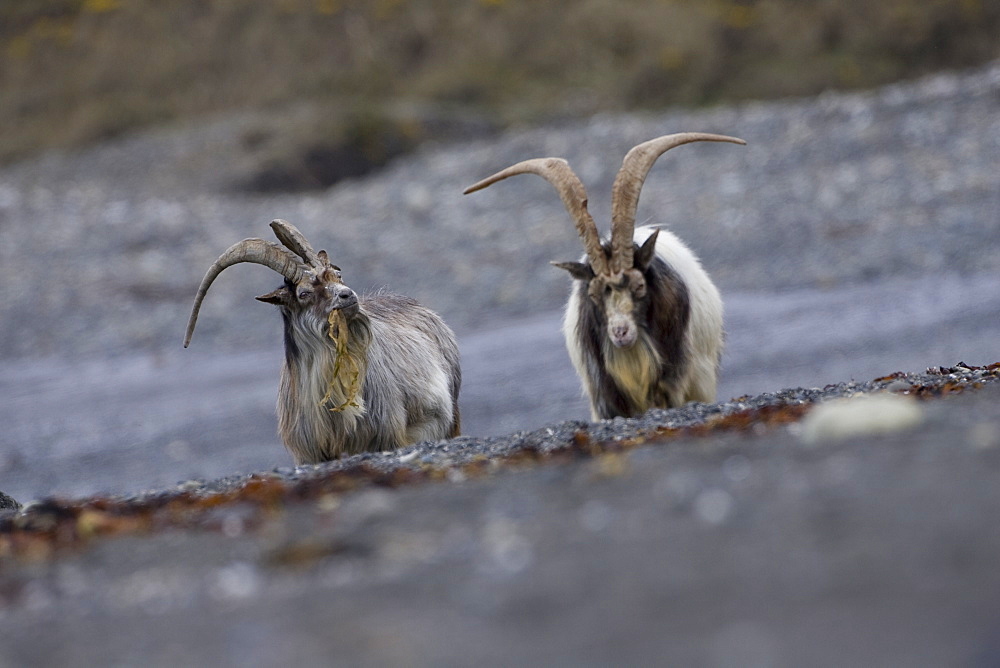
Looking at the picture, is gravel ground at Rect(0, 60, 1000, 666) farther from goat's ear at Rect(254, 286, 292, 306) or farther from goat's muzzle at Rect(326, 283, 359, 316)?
goat's ear at Rect(254, 286, 292, 306)

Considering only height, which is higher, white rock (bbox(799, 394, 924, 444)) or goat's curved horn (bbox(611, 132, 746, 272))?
goat's curved horn (bbox(611, 132, 746, 272))

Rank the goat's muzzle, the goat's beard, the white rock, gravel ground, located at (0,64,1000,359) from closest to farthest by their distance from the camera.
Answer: the white rock, the goat's muzzle, the goat's beard, gravel ground, located at (0,64,1000,359)

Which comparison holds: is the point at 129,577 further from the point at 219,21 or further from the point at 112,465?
the point at 219,21

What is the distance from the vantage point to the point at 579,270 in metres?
8.88

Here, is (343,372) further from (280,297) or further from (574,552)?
(574,552)

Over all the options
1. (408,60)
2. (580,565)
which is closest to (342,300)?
(580,565)

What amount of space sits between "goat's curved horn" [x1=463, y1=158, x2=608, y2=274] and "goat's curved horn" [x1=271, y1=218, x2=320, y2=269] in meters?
1.18

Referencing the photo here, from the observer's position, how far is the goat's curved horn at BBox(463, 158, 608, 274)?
8.82 m

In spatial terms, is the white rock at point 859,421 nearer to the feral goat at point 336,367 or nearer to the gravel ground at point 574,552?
the gravel ground at point 574,552

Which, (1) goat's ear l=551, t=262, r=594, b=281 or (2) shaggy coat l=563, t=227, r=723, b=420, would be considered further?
(2) shaggy coat l=563, t=227, r=723, b=420

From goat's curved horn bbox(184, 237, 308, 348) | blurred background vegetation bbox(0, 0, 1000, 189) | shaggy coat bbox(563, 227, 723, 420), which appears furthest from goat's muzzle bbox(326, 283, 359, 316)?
blurred background vegetation bbox(0, 0, 1000, 189)

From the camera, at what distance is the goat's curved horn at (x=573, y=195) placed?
8820 mm

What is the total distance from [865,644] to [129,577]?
2.52m

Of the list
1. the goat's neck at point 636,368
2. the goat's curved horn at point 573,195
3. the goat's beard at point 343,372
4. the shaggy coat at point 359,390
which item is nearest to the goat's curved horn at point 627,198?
the goat's curved horn at point 573,195
